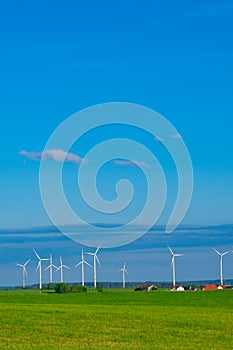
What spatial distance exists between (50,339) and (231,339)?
298 inches

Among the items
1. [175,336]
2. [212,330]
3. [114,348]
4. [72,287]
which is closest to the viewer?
[114,348]

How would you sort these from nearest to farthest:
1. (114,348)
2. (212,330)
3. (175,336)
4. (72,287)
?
(114,348) < (175,336) < (212,330) < (72,287)

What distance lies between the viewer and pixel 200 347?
93.9ft

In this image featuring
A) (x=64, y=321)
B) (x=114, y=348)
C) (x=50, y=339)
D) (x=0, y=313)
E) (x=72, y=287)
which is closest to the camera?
(x=114, y=348)

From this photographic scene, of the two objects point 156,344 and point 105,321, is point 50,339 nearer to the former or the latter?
point 156,344

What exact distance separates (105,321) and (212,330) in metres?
5.68

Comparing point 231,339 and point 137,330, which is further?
point 137,330

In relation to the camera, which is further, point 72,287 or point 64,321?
point 72,287

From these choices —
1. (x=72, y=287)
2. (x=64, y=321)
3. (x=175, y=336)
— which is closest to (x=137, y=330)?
(x=175, y=336)

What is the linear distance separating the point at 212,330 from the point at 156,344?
20.2 ft

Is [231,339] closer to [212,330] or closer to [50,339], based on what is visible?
[212,330]

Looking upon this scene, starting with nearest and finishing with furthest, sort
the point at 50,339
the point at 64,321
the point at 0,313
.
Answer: the point at 50,339 < the point at 64,321 < the point at 0,313

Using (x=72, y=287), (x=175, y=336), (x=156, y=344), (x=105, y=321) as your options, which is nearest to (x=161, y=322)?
(x=105, y=321)

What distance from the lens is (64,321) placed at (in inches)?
1465
